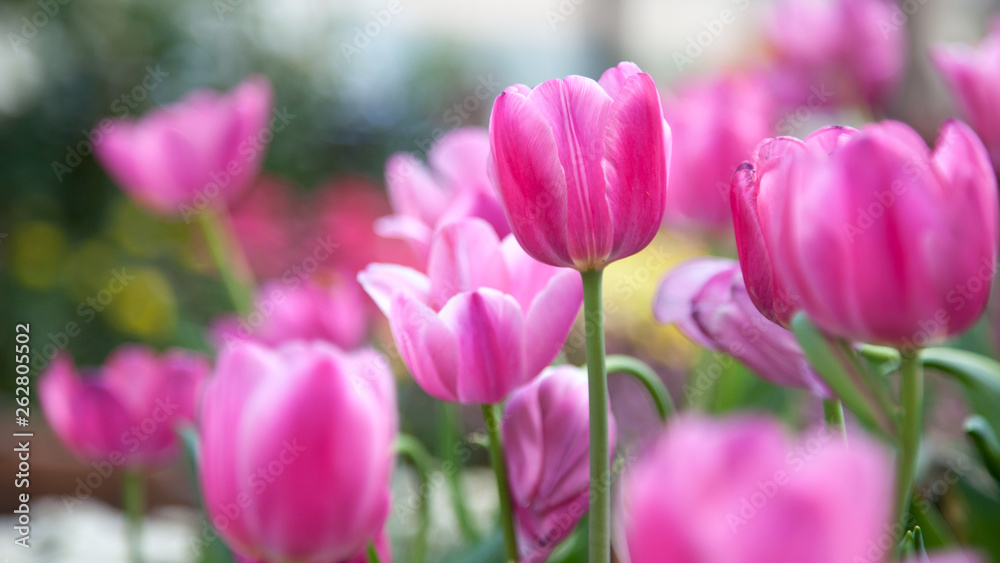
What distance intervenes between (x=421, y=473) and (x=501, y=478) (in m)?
0.15

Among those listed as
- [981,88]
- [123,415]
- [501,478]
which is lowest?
[123,415]

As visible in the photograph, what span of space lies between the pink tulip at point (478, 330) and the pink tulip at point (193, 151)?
52 centimetres

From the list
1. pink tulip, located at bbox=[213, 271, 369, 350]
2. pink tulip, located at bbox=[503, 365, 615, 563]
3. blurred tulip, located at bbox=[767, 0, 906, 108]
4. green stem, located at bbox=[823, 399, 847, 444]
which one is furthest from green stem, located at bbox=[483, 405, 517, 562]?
blurred tulip, located at bbox=[767, 0, 906, 108]

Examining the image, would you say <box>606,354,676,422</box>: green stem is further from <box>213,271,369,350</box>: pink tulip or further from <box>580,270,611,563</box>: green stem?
<box>213,271,369,350</box>: pink tulip

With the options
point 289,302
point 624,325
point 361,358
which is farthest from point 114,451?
point 624,325

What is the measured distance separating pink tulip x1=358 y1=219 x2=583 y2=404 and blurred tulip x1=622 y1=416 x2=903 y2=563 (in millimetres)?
139

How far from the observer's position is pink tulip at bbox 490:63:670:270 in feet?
0.89

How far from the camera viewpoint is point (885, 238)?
0.69ft

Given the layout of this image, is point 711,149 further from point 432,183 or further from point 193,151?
point 193,151

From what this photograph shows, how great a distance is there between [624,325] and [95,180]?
1.63 m

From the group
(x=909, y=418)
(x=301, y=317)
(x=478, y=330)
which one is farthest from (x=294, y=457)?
(x=301, y=317)

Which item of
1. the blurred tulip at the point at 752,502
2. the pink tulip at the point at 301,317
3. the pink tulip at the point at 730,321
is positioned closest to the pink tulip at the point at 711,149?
the pink tulip at the point at 301,317

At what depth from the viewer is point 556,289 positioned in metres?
0.29

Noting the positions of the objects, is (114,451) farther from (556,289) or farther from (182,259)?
(182,259)
